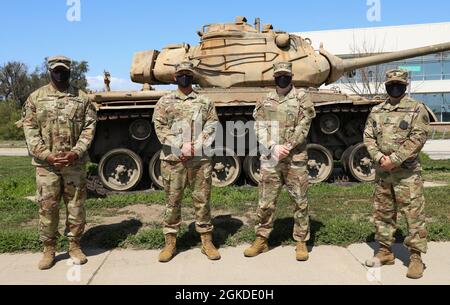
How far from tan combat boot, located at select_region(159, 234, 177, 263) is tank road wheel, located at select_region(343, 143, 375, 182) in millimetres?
5571

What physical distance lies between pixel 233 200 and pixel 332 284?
393 centimetres

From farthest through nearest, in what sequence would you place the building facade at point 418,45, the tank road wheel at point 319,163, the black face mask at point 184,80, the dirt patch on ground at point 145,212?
the building facade at point 418,45 → the tank road wheel at point 319,163 → the dirt patch on ground at point 145,212 → the black face mask at point 184,80

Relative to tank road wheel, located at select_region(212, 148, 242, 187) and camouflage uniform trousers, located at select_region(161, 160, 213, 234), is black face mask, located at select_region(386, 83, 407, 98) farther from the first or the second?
tank road wheel, located at select_region(212, 148, 242, 187)

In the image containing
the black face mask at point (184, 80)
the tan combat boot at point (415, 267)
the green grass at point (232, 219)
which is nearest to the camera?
the tan combat boot at point (415, 267)

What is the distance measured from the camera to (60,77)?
488 cm

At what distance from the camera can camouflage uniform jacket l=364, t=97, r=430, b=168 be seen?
4.39 m

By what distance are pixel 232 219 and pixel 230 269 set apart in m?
2.05

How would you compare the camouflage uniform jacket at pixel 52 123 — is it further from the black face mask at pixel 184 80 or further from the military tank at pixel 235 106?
the military tank at pixel 235 106

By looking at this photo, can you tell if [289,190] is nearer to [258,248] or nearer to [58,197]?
[258,248]

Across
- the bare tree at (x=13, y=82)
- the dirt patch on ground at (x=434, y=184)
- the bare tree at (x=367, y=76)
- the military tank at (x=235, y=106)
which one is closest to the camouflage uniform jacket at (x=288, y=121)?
the military tank at (x=235, y=106)

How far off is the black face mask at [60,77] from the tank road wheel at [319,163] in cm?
Result: 571

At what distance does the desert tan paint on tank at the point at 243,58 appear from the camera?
937cm

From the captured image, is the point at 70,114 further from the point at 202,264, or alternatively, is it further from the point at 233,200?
the point at 233,200

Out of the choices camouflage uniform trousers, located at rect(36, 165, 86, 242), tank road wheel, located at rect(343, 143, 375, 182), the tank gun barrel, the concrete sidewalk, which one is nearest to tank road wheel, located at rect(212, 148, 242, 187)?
tank road wheel, located at rect(343, 143, 375, 182)
